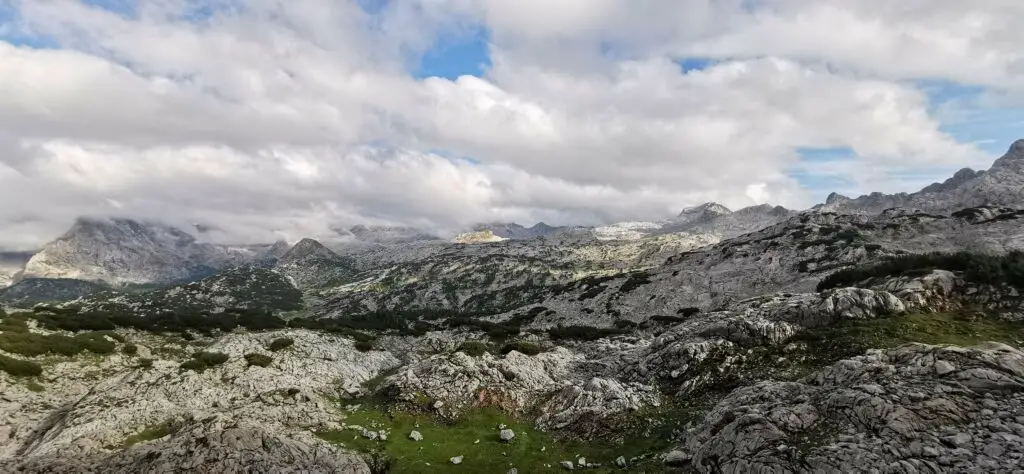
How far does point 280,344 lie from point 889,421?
5144cm

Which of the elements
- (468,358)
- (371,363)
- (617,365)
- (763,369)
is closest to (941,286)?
(763,369)

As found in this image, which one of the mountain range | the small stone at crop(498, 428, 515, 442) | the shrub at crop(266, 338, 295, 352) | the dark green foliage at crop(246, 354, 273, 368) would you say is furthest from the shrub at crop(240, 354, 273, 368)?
the small stone at crop(498, 428, 515, 442)

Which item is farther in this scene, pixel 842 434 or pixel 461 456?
pixel 461 456

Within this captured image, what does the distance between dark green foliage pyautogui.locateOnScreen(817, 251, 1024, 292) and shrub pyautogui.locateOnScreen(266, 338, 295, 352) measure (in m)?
62.0

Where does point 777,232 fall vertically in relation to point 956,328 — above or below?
above

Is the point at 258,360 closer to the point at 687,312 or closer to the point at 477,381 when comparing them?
the point at 477,381

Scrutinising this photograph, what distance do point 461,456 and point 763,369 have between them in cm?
2152

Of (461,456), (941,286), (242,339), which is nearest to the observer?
(461,456)

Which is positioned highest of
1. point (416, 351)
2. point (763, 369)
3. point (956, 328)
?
point (956, 328)

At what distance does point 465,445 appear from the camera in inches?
1259

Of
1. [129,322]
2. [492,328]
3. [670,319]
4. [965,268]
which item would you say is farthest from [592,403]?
[129,322]

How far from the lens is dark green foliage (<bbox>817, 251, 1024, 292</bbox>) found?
36.9 m

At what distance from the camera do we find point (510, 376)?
41000mm

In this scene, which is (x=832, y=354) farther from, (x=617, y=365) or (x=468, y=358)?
(x=468, y=358)
